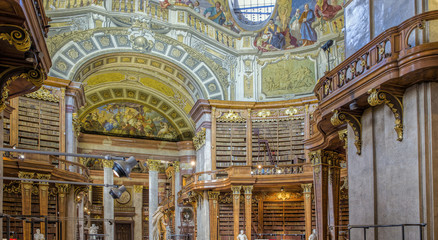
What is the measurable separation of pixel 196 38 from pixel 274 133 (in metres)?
5.08

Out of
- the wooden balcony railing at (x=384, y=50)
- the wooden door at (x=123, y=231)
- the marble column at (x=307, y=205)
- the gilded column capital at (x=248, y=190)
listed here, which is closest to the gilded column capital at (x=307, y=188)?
the marble column at (x=307, y=205)

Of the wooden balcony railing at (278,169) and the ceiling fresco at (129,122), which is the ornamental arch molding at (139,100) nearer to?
the ceiling fresco at (129,122)

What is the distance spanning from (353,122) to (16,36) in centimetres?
522

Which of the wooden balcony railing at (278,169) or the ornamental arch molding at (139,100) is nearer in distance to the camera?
the wooden balcony railing at (278,169)

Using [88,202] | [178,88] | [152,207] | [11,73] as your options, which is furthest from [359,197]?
[88,202]

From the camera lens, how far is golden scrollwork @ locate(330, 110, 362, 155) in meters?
8.22

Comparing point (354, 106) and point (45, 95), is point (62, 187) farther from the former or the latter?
point (354, 106)

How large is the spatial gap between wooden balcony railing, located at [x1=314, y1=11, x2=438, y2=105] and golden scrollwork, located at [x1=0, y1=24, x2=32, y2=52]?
4.47m

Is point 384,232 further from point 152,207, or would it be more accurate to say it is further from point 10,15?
point 152,207

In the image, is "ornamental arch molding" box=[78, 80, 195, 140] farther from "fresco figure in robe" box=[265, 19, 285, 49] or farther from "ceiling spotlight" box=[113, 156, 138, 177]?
"ceiling spotlight" box=[113, 156, 138, 177]

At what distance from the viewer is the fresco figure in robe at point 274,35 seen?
21.7 m

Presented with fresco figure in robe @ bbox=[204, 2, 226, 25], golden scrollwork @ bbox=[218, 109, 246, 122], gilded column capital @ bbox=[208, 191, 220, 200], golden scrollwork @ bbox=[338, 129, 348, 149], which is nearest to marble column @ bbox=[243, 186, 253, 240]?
gilded column capital @ bbox=[208, 191, 220, 200]

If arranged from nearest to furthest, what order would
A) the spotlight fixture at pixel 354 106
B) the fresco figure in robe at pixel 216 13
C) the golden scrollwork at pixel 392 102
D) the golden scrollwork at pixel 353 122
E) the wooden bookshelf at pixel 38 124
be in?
1. the golden scrollwork at pixel 392 102
2. the spotlight fixture at pixel 354 106
3. the golden scrollwork at pixel 353 122
4. the wooden bookshelf at pixel 38 124
5. the fresco figure in robe at pixel 216 13

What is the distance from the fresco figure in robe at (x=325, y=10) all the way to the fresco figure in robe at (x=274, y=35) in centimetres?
185
